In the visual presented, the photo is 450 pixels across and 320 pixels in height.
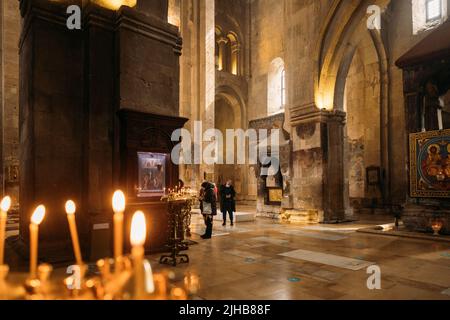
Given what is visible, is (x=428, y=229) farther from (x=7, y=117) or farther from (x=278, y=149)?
(x=7, y=117)

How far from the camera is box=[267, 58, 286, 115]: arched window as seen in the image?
24594 mm

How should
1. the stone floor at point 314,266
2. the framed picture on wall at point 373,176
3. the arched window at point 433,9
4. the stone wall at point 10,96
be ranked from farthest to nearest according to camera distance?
the framed picture on wall at point 373,176 < the arched window at point 433,9 < the stone wall at point 10,96 < the stone floor at point 314,266

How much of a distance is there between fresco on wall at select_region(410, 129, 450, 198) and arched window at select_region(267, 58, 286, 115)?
15.4 meters

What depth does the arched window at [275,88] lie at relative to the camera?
2459 centimetres

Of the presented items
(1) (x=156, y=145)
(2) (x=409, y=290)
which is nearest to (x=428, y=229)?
(2) (x=409, y=290)

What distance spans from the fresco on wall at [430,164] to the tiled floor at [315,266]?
171 centimetres

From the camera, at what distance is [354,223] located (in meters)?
12.3

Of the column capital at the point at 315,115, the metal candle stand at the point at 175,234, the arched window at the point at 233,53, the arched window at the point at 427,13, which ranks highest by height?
the arched window at the point at 233,53

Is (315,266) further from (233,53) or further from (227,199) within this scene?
(233,53)

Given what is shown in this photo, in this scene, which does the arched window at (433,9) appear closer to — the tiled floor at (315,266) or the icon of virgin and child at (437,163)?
the icon of virgin and child at (437,163)

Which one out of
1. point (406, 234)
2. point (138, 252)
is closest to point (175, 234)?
point (138, 252)

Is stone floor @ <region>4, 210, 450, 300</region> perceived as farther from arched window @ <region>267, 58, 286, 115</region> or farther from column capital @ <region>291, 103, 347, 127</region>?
arched window @ <region>267, 58, 286, 115</region>

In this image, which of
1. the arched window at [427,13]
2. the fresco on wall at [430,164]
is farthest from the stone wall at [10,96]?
the arched window at [427,13]

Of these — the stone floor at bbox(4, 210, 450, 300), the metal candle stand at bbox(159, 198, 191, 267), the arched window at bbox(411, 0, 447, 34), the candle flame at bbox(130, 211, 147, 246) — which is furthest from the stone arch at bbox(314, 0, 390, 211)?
the candle flame at bbox(130, 211, 147, 246)
